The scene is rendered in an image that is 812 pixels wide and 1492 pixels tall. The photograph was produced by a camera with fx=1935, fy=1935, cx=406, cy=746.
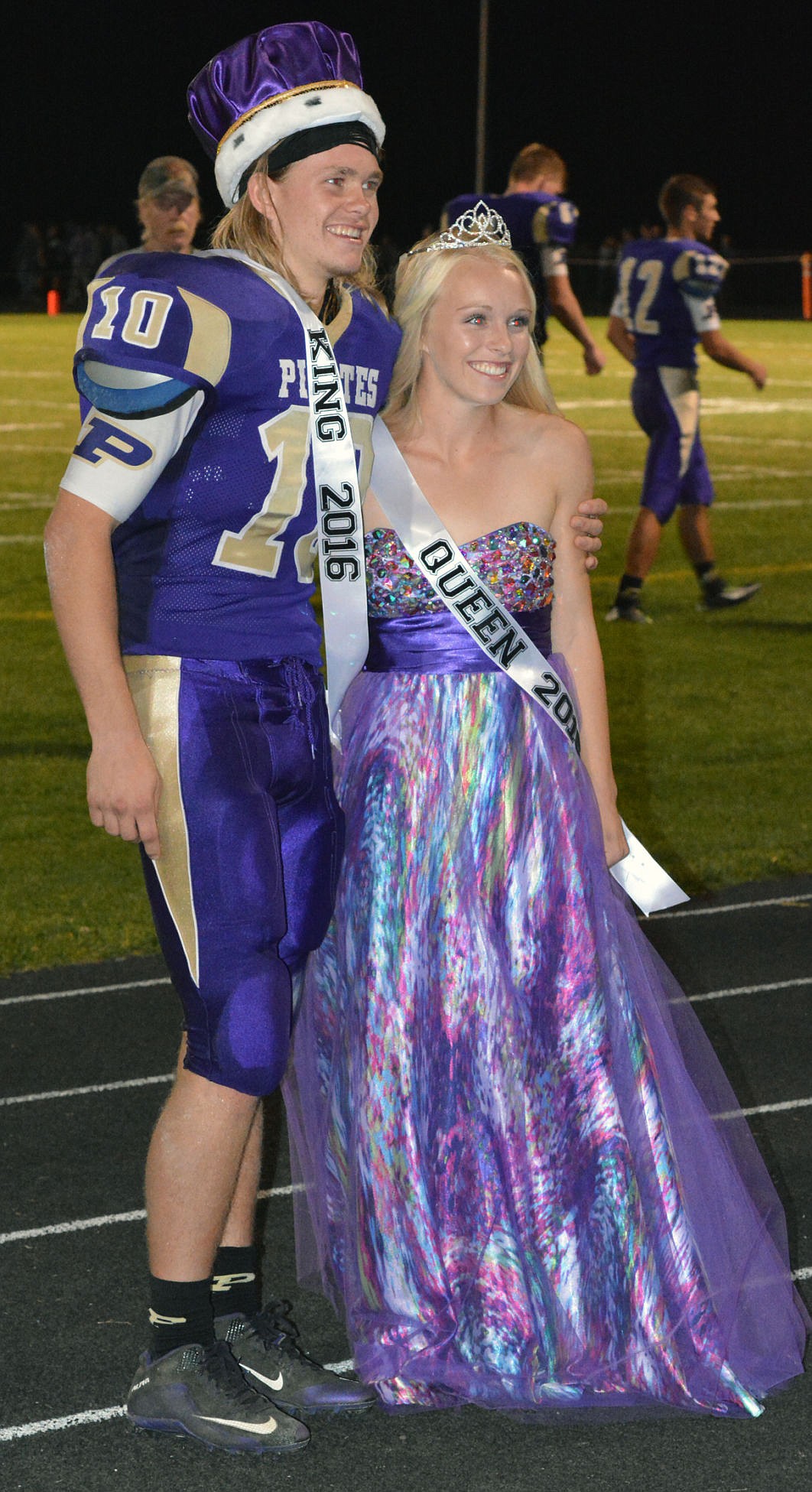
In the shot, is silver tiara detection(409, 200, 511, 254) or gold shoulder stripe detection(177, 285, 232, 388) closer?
gold shoulder stripe detection(177, 285, 232, 388)

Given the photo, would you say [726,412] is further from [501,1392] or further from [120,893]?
[501,1392]

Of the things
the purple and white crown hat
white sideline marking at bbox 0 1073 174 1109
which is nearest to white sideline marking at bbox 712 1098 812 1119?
white sideline marking at bbox 0 1073 174 1109

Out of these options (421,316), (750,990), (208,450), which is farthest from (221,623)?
(750,990)

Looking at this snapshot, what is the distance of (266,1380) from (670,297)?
8465 mm

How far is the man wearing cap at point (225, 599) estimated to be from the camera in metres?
2.68

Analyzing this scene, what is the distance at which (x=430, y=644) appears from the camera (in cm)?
320

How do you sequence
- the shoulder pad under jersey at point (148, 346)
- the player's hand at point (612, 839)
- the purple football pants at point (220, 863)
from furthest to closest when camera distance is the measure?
the player's hand at point (612, 839), the purple football pants at point (220, 863), the shoulder pad under jersey at point (148, 346)

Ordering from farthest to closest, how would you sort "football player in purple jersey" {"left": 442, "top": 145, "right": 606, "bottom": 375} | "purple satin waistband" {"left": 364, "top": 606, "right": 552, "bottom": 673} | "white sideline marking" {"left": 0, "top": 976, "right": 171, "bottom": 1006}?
"football player in purple jersey" {"left": 442, "top": 145, "right": 606, "bottom": 375} < "white sideline marking" {"left": 0, "top": 976, "right": 171, "bottom": 1006} < "purple satin waistband" {"left": 364, "top": 606, "right": 552, "bottom": 673}

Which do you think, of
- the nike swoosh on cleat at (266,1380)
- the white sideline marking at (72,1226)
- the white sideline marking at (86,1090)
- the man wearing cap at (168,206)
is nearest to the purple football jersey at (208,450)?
the nike swoosh on cleat at (266,1380)

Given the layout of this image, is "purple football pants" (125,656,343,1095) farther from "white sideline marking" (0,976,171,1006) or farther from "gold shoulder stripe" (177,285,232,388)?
"white sideline marking" (0,976,171,1006)

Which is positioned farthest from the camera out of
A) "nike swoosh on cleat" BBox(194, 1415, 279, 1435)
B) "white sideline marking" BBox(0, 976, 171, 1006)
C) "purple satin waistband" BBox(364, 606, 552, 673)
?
"white sideline marking" BBox(0, 976, 171, 1006)

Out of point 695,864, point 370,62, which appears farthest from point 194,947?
point 370,62

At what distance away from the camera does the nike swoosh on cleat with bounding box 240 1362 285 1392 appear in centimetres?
305

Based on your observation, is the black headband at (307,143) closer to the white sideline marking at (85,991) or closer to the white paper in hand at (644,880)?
the white paper in hand at (644,880)
